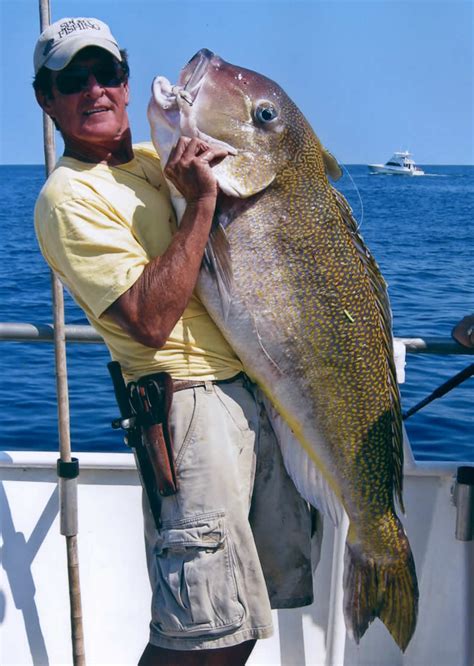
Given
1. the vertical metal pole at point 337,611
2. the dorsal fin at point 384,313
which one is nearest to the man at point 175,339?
the dorsal fin at point 384,313

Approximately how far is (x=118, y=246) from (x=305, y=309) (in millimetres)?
599

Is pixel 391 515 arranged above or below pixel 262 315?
below

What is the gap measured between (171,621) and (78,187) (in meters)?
1.29

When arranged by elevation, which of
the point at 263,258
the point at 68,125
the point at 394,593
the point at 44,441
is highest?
the point at 68,125

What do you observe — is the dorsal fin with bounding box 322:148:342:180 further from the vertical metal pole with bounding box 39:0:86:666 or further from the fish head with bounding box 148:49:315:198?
the vertical metal pole with bounding box 39:0:86:666

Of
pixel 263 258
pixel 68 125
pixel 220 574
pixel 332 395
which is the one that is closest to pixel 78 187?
pixel 68 125

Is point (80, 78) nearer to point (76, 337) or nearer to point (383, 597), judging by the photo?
point (76, 337)

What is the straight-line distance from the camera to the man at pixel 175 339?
2.45 metres

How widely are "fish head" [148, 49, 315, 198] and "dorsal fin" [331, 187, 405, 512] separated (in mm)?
248

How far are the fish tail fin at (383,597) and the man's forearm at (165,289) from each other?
0.98 m

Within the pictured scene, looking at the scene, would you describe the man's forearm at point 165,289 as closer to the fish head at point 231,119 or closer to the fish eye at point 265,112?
the fish head at point 231,119

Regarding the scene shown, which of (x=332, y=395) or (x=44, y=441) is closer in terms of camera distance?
(x=332, y=395)

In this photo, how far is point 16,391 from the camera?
356 inches

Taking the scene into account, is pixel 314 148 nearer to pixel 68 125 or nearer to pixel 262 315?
pixel 262 315
